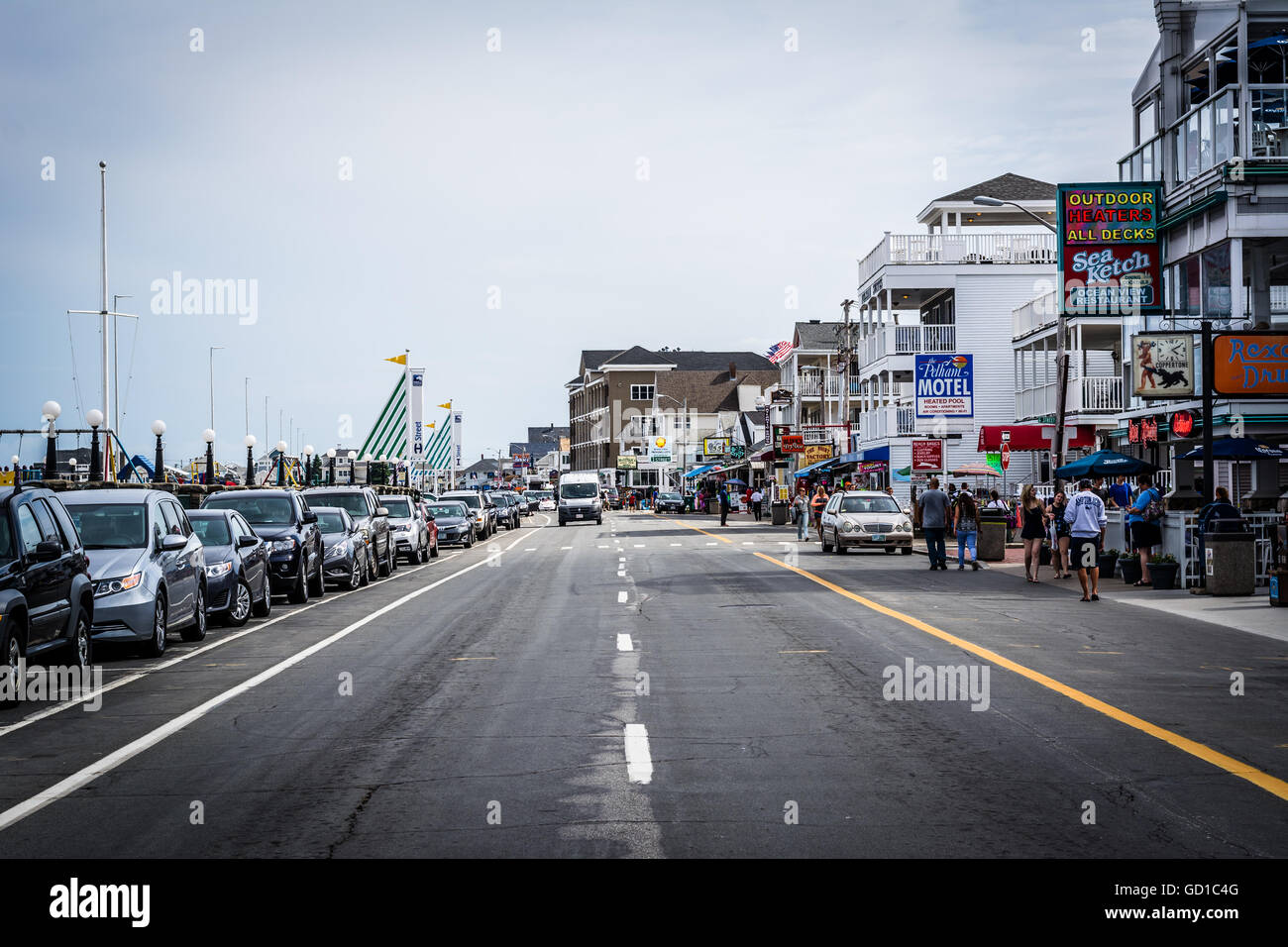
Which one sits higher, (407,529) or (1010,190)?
(1010,190)

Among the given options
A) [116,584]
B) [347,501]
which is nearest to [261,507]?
[347,501]

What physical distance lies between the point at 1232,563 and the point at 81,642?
16.5 metres

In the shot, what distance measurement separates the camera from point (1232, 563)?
2094 centimetres

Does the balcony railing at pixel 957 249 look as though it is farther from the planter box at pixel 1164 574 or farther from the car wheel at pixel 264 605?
the car wheel at pixel 264 605

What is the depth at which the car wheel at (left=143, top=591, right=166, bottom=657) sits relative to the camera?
14117 millimetres

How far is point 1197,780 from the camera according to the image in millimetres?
7637

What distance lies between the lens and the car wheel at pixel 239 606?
58.1 feet

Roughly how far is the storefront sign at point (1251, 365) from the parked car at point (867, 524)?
11.8 m

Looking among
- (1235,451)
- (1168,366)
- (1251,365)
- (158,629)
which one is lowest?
(158,629)

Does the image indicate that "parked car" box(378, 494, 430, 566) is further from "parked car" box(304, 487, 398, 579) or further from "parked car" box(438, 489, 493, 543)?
"parked car" box(438, 489, 493, 543)

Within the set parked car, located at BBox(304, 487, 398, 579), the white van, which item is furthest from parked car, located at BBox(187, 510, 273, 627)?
the white van

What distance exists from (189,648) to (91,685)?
3.04 meters

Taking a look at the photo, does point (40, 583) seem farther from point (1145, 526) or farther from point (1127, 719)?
point (1145, 526)

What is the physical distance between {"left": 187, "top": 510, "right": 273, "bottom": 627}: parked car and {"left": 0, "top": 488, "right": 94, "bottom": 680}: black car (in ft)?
14.4
